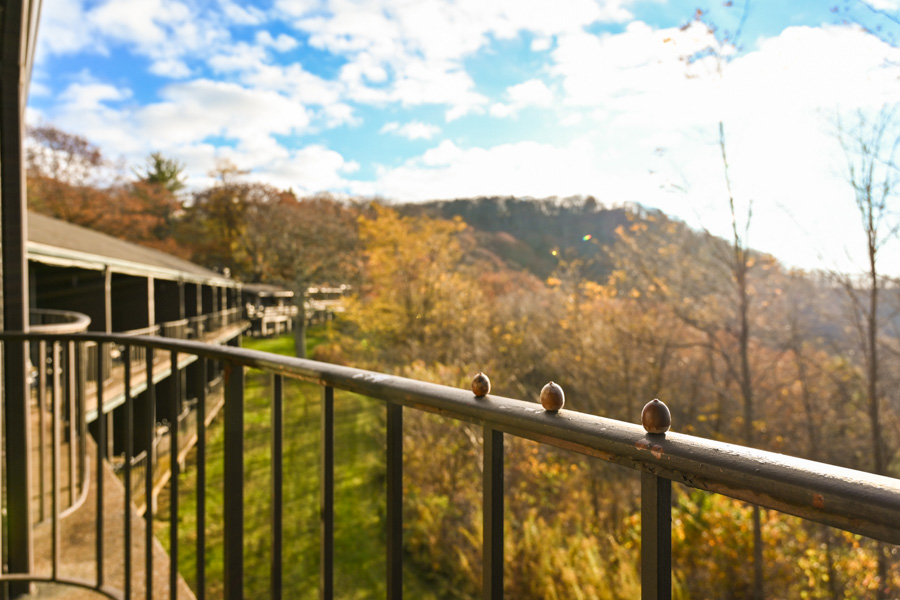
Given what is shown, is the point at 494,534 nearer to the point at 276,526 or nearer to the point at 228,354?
the point at 276,526

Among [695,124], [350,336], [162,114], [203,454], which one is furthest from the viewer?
[162,114]

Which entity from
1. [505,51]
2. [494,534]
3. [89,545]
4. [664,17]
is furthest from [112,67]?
[494,534]

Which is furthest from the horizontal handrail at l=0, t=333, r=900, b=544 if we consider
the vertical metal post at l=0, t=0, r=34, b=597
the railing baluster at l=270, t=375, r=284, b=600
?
the vertical metal post at l=0, t=0, r=34, b=597

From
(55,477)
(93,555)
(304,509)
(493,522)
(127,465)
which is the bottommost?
(304,509)

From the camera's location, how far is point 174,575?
1511 mm

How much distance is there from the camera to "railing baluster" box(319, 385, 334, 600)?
987 millimetres

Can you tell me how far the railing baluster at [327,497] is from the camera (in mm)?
987

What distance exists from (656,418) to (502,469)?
280 millimetres

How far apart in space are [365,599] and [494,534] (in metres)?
9.00

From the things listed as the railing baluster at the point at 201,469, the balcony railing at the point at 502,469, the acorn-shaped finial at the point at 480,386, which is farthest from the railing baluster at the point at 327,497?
the railing baluster at the point at 201,469

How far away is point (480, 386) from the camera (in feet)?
2.29

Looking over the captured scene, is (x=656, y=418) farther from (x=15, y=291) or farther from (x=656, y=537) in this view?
(x=15, y=291)

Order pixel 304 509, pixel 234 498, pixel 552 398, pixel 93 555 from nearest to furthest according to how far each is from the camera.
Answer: pixel 552 398 < pixel 234 498 < pixel 93 555 < pixel 304 509

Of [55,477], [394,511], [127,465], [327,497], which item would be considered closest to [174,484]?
[127,465]
